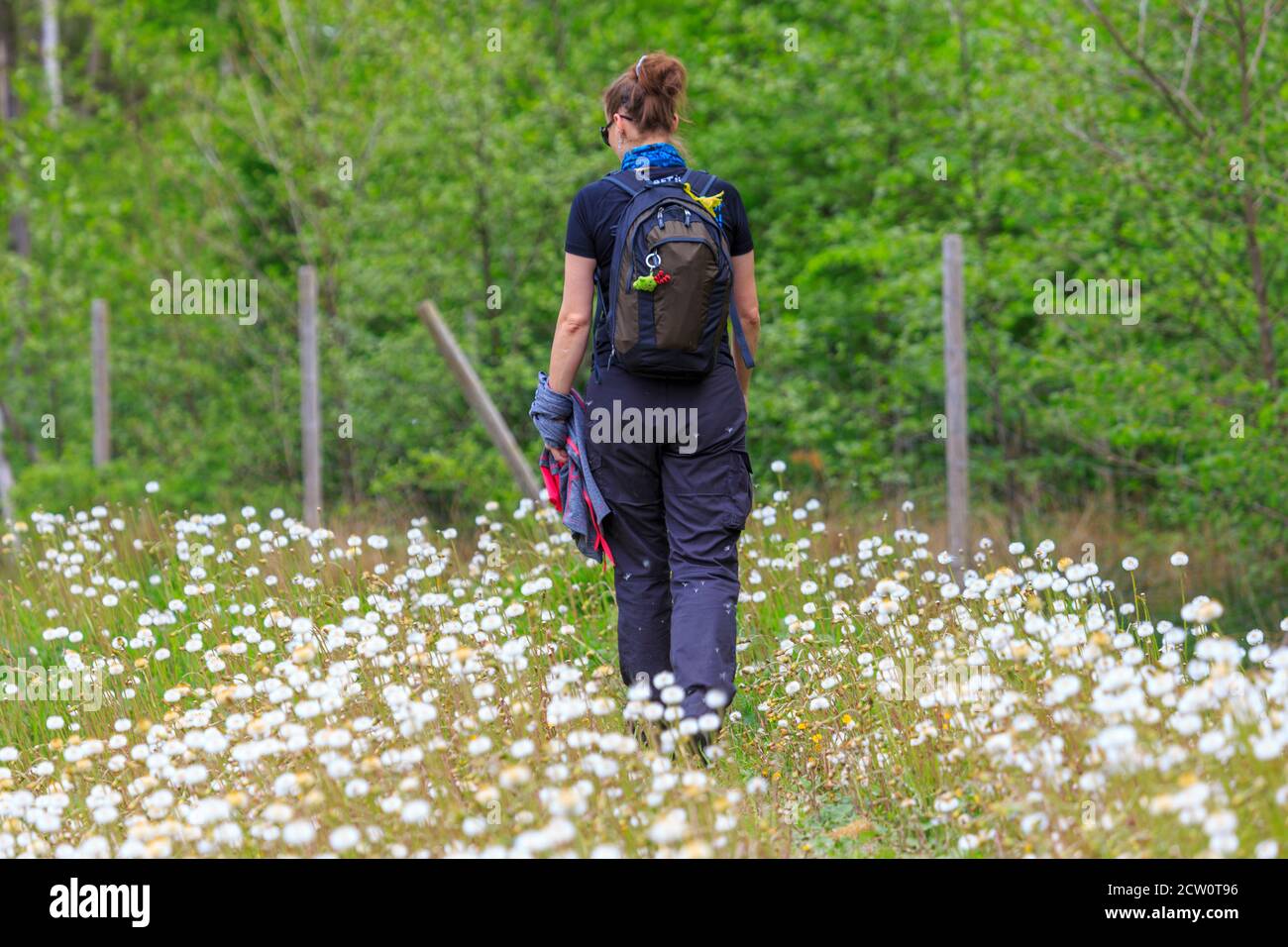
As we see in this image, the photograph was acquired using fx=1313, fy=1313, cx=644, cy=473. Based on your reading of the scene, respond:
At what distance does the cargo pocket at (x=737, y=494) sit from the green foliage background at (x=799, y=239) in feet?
16.3

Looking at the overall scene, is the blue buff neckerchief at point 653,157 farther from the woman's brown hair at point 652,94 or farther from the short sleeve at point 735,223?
the short sleeve at point 735,223

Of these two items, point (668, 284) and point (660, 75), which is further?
point (660, 75)

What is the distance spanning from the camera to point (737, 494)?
424cm

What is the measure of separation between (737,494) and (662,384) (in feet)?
1.44

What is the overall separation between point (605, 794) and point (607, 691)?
58.4 inches

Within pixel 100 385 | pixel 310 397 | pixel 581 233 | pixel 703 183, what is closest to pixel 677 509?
pixel 581 233

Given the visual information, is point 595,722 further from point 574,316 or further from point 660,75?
point 660,75

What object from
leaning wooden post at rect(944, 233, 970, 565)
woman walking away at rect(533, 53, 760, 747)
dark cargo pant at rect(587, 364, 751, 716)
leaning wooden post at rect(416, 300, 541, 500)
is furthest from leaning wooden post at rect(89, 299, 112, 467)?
dark cargo pant at rect(587, 364, 751, 716)

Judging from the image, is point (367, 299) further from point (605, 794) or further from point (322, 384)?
point (605, 794)

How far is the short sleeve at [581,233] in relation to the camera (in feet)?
13.6

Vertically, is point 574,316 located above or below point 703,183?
below

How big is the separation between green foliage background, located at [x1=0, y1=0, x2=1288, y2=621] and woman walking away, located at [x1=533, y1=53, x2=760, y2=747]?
16.7 feet

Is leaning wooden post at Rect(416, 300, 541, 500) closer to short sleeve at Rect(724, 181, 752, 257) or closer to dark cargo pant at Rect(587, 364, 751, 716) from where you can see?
dark cargo pant at Rect(587, 364, 751, 716)
